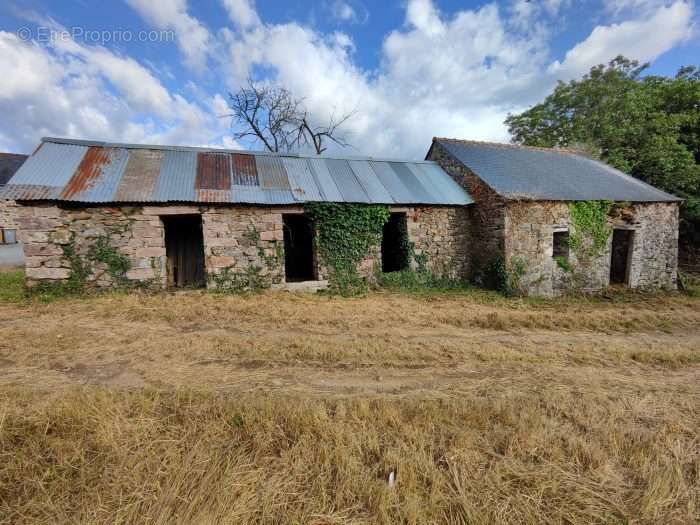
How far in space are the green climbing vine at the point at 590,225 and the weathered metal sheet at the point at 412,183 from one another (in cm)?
443

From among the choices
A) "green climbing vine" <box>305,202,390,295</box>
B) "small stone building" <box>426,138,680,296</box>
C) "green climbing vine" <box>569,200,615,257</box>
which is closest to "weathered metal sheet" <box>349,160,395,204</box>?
"green climbing vine" <box>305,202,390,295</box>

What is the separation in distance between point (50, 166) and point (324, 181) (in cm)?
662

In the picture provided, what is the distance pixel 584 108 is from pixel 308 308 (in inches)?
786

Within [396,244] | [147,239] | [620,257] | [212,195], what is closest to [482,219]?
[396,244]

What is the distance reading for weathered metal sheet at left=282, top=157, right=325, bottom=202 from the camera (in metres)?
7.70

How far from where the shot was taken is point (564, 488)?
1846 millimetres

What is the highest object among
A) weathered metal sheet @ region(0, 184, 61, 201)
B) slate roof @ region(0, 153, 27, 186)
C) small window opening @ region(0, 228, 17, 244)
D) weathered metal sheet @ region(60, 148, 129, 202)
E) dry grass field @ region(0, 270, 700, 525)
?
slate roof @ region(0, 153, 27, 186)

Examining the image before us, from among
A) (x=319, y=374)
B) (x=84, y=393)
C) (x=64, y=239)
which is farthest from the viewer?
(x=64, y=239)

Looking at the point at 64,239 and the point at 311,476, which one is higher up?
the point at 64,239

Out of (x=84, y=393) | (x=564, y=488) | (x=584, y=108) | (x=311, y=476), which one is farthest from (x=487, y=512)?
(x=584, y=108)

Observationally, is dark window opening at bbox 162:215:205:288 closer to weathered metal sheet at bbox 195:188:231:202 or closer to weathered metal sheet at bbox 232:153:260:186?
weathered metal sheet at bbox 195:188:231:202

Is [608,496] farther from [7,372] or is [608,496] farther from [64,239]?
[64,239]

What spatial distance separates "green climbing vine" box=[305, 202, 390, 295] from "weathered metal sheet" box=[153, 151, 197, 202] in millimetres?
3040

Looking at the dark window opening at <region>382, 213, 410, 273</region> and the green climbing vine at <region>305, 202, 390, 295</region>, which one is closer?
the green climbing vine at <region>305, 202, 390, 295</region>
